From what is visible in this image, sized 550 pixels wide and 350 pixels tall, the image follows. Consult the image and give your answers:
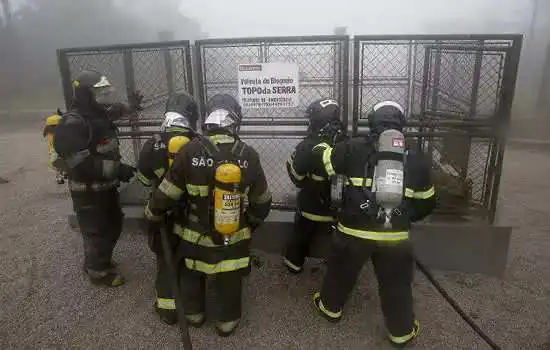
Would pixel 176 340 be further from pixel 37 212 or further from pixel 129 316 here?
pixel 37 212

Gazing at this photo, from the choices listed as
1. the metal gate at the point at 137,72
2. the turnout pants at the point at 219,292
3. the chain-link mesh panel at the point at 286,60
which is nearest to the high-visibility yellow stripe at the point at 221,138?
the turnout pants at the point at 219,292

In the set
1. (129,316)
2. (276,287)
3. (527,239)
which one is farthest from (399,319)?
(527,239)

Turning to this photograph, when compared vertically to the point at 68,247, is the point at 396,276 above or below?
above

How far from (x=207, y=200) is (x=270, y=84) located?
164 centimetres

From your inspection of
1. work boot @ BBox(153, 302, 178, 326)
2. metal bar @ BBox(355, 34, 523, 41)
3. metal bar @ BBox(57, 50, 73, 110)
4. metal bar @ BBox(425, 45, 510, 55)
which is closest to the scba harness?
work boot @ BBox(153, 302, 178, 326)

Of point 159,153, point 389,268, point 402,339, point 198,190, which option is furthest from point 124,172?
point 402,339

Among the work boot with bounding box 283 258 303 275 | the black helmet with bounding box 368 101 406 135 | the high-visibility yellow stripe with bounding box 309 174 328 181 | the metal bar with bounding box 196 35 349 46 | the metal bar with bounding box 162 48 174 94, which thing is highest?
the metal bar with bounding box 196 35 349 46

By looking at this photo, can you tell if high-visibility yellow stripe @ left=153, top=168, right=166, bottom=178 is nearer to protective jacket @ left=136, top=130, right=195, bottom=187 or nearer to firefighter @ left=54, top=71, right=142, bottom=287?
protective jacket @ left=136, top=130, right=195, bottom=187

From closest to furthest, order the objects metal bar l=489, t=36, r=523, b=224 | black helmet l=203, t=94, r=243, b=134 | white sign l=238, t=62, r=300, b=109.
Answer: black helmet l=203, t=94, r=243, b=134 < metal bar l=489, t=36, r=523, b=224 < white sign l=238, t=62, r=300, b=109

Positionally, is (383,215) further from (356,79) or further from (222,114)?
(356,79)

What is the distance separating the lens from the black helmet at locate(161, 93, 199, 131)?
3.47 m

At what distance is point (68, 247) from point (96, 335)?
6.10 feet

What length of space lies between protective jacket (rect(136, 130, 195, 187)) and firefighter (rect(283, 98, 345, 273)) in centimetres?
102

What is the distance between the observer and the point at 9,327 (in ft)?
11.7
